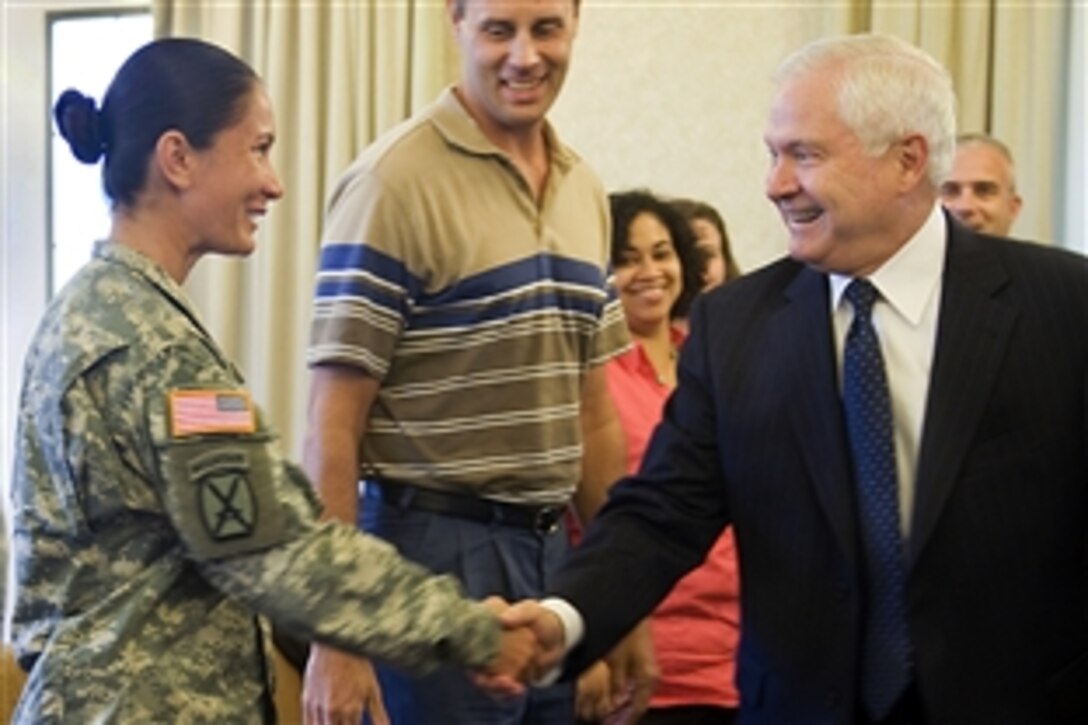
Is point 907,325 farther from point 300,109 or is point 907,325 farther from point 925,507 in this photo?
point 300,109

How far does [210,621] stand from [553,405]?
2.48ft

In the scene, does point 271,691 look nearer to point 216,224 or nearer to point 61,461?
point 61,461

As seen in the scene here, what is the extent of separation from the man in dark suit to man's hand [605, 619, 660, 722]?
319mm

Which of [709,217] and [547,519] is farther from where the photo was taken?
[709,217]

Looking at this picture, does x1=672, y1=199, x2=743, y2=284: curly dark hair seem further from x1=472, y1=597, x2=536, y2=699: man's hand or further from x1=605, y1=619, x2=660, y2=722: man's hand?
x1=472, y1=597, x2=536, y2=699: man's hand

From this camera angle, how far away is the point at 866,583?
7.06 ft

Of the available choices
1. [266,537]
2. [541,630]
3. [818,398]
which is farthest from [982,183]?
[266,537]

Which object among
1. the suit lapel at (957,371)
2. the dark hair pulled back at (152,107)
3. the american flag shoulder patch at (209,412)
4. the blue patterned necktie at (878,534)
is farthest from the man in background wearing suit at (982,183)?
the american flag shoulder patch at (209,412)

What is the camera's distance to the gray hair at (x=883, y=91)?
2.23m

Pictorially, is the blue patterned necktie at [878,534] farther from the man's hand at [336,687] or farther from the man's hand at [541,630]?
the man's hand at [336,687]

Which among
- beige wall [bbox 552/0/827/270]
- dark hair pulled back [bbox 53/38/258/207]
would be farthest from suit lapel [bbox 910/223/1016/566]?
beige wall [bbox 552/0/827/270]

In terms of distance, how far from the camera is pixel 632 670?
2.68m

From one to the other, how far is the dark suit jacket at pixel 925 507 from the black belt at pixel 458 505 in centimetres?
17

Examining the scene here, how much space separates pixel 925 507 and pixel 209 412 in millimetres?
920
